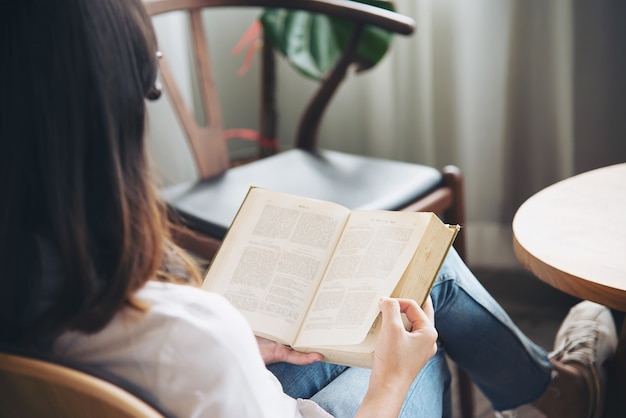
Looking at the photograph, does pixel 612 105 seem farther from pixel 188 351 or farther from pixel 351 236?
pixel 188 351

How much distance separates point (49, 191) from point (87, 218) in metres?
0.04

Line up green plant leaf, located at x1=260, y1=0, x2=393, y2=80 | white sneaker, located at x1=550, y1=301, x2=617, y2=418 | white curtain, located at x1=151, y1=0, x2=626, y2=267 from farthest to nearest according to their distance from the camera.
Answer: green plant leaf, located at x1=260, y1=0, x2=393, y2=80
white curtain, located at x1=151, y1=0, x2=626, y2=267
white sneaker, located at x1=550, y1=301, x2=617, y2=418

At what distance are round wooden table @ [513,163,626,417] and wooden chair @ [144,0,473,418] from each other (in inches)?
13.7

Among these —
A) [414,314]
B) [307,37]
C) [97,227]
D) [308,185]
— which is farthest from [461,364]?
[307,37]

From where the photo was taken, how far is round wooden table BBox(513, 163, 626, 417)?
886 mm

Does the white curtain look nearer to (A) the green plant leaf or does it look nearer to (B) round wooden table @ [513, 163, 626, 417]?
(A) the green plant leaf

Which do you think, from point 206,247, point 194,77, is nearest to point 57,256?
point 206,247

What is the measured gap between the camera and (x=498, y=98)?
1943 millimetres

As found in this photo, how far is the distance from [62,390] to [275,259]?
15.9 inches

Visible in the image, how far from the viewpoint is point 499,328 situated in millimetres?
1050

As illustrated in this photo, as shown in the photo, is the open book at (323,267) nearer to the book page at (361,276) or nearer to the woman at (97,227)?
the book page at (361,276)

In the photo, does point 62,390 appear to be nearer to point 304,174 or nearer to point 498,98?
point 304,174

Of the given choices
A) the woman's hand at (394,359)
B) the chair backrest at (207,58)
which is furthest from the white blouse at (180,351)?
the chair backrest at (207,58)

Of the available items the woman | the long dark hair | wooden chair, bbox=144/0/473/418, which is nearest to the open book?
the woman
